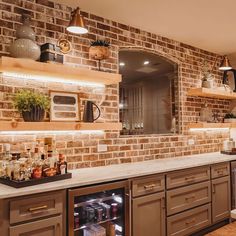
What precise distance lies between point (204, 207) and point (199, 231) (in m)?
0.29

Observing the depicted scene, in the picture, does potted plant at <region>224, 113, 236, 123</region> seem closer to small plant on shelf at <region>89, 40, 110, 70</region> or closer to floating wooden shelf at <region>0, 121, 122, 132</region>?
floating wooden shelf at <region>0, 121, 122, 132</region>

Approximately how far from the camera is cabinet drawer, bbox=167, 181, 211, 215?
2963 mm

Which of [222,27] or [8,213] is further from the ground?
[222,27]

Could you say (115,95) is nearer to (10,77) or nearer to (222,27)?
(10,77)

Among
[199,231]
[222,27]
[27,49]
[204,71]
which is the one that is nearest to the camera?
[27,49]

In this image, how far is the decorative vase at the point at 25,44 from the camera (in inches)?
92.3

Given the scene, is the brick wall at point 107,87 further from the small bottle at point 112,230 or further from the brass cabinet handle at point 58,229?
the brass cabinet handle at point 58,229

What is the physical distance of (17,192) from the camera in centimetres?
190

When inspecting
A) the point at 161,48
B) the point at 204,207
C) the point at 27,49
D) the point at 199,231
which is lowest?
A: the point at 199,231

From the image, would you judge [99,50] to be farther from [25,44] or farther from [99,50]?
[25,44]

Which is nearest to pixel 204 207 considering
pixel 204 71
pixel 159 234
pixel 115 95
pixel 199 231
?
pixel 199 231

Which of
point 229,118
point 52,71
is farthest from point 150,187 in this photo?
point 229,118

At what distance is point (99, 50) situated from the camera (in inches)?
117

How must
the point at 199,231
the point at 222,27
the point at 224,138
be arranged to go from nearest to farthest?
the point at 199,231
the point at 222,27
the point at 224,138
